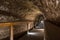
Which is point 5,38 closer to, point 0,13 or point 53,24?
point 0,13

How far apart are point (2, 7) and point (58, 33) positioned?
99.6 inches

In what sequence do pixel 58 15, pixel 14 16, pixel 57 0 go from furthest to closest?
pixel 14 16 → pixel 58 15 → pixel 57 0

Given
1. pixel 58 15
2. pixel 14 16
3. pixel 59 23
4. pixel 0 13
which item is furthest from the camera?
pixel 14 16

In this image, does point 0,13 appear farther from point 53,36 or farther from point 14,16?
point 53,36

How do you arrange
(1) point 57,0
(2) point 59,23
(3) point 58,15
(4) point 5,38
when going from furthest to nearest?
(4) point 5,38, (2) point 59,23, (3) point 58,15, (1) point 57,0

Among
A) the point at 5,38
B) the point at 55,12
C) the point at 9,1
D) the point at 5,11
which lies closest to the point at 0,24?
the point at 55,12

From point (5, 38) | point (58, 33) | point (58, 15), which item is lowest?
point (5, 38)

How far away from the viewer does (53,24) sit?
10.9ft

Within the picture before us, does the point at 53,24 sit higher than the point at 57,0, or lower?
lower

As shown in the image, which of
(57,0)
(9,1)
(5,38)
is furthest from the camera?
(5,38)

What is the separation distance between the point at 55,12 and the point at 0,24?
4.14ft

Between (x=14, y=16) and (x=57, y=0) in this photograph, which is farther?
(x=14, y=16)

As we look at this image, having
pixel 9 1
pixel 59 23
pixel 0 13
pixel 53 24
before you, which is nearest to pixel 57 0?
pixel 59 23

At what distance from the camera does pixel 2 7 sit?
4781 millimetres
